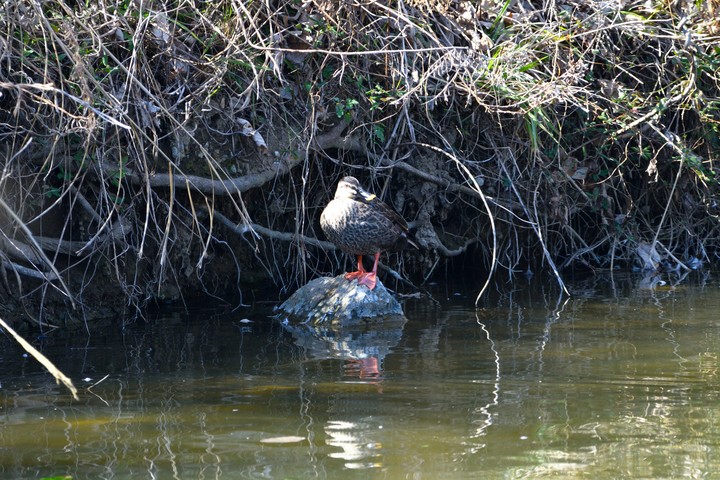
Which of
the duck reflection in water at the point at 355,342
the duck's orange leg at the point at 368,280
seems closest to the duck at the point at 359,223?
the duck's orange leg at the point at 368,280

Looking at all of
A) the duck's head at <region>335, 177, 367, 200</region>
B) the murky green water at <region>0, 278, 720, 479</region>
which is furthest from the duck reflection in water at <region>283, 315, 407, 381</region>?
the duck's head at <region>335, 177, 367, 200</region>

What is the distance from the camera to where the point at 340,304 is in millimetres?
6059

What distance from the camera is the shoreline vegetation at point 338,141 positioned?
18.5 ft

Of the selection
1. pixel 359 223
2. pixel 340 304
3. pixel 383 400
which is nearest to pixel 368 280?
pixel 340 304

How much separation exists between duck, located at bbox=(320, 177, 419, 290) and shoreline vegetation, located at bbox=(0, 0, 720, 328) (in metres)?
0.37

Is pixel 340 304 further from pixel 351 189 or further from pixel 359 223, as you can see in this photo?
pixel 351 189

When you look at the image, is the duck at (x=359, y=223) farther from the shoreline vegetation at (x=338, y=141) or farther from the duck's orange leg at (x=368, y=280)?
the shoreline vegetation at (x=338, y=141)

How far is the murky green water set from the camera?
3.19 m

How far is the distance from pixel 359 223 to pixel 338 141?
2.60 feet

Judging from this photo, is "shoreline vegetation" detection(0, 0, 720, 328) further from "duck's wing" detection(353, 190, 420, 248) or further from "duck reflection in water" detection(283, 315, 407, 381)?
"duck reflection in water" detection(283, 315, 407, 381)

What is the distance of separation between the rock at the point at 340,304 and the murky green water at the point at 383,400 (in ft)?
0.50

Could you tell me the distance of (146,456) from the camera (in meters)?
3.29

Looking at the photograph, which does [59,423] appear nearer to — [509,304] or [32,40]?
[32,40]

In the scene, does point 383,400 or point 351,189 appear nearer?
point 383,400
